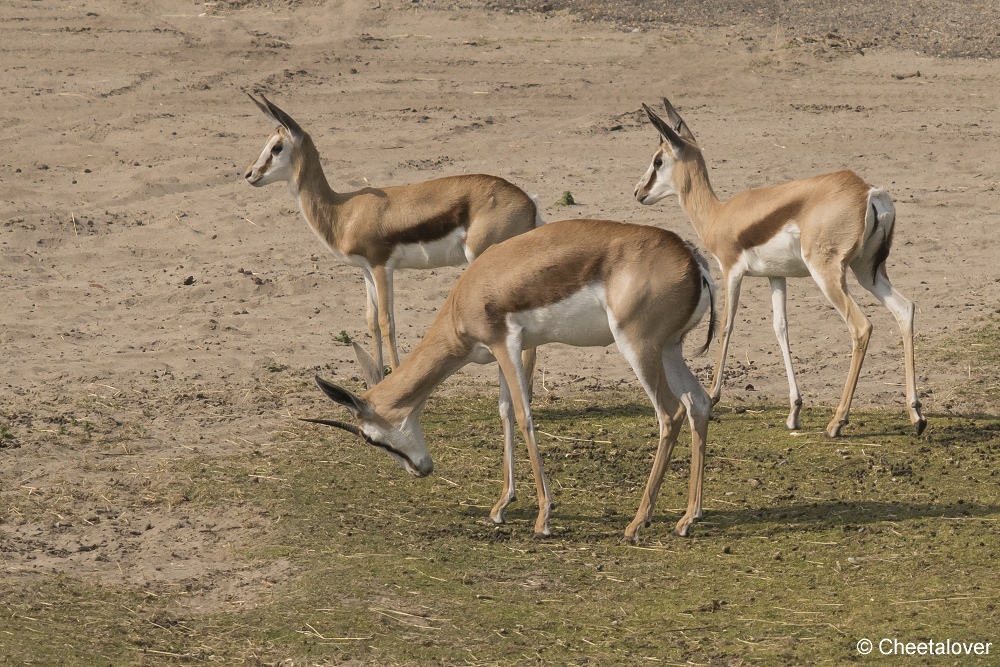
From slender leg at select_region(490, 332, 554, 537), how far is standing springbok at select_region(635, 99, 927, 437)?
2294mm

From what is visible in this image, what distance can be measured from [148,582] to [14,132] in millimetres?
10852

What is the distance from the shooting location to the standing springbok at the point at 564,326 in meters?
7.16

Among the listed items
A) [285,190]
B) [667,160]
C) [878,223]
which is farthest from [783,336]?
[285,190]

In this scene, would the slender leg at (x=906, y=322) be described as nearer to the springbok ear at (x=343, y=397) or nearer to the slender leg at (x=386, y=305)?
the slender leg at (x=386, y=305)

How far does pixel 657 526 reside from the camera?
7547 millimetres

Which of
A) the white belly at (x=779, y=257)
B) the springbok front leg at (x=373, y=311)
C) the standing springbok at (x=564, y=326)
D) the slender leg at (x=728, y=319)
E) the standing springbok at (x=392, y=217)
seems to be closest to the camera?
the standing springbok at (x=564, y=326)

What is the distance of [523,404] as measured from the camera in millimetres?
7441

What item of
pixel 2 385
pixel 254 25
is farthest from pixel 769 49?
pixel 2 385

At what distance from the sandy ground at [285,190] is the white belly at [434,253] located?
1188mm

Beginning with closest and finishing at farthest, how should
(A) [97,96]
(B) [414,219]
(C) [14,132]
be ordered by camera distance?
1. (B) [414,219]
2. (C) [14,132]
3. (A) [97,96]

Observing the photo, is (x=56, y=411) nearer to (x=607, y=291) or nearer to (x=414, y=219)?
(x=414, y=219)


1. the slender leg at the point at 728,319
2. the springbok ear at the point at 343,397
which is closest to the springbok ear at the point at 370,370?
the springbok ear at the point at 343,397

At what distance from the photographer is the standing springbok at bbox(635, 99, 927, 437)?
8.66m

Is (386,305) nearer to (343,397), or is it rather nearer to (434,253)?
(434,253)
